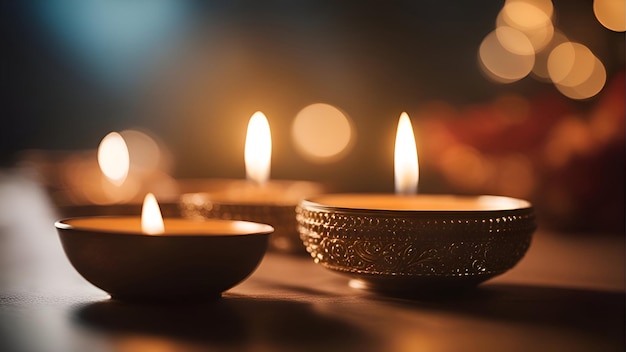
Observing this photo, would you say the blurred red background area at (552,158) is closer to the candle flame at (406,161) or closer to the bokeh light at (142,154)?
the candle flame at (406,161)

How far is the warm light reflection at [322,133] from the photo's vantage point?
323 centimetres

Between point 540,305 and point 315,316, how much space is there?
19 centimetres

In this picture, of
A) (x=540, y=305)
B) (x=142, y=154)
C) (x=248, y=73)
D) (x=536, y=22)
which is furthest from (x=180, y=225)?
(x=248, y=73)

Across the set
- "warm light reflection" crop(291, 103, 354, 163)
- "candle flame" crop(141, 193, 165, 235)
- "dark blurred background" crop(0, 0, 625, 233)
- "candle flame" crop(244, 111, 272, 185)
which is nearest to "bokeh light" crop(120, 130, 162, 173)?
"dark blurred background" crop(0, 0, 625, 233)

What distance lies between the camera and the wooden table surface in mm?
510

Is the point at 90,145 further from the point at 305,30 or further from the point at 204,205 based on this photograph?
the point at 204,205

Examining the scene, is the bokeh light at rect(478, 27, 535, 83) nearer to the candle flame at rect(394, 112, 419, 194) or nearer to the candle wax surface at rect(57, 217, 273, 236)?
the candle flame at rect(394, 112, 419, 194)

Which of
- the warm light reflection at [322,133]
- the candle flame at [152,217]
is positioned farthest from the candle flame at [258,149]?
the warm light reflection at [322,133]

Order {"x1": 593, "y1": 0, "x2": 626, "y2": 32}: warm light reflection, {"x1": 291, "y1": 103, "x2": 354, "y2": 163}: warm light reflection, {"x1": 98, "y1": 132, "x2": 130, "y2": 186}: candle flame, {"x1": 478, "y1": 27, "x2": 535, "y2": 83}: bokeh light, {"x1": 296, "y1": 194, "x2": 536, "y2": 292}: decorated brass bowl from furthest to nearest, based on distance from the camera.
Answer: {"x1": 291, "y1": 103, "x2": 354, "y2": 163}: warm light reflection < {"x1": 478, "y1": 27, "x2": 535, "y2": 83}: bokeh light < {"x1": 593, "y1": 0, "x2": 626, "y2": 32}: warm light reflection < {"x1": 98, "y1": 132, "x2": 130, "y2": 186}: candle flame < {"x1": 296, "y1": 194, "x2": 536, "y2": 292}: decorated brass bowl

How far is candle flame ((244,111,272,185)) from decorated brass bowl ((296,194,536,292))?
35cm

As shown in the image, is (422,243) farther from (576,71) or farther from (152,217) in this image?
(576,71)

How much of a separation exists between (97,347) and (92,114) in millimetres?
3414

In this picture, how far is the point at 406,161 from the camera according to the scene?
0.82 m

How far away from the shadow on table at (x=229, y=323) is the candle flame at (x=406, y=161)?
8.9 inches
